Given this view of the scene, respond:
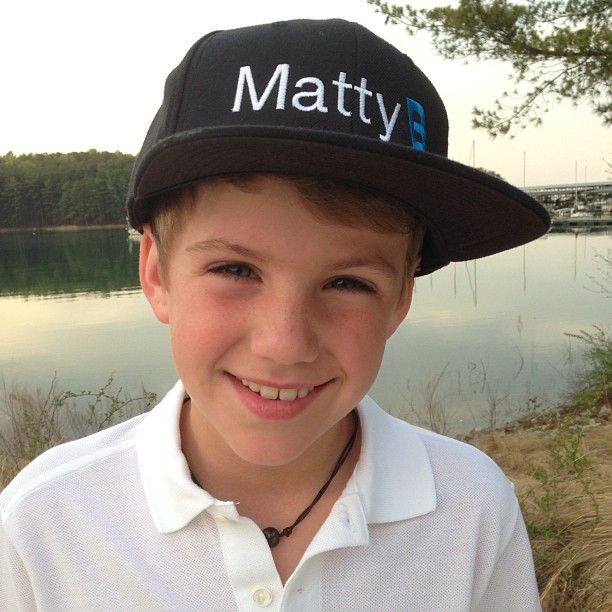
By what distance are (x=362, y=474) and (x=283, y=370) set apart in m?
0.31

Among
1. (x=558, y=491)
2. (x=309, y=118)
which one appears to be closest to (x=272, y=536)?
(x=309, y=118)

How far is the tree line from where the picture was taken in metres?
36.9

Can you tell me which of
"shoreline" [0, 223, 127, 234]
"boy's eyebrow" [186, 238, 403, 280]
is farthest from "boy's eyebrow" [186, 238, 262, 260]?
"shoreline" [0, 223, 127, 234]

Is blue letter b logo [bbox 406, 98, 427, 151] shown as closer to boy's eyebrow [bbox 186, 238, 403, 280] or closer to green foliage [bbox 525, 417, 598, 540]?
boy's eyebrow [bbox 186, 238, 403, 280]

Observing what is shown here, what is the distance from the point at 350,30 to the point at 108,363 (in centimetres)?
828

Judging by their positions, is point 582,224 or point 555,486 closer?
point 555,486

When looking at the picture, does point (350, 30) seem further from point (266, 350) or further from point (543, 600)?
point (543, 600)

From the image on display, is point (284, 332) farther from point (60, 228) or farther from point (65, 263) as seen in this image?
point (60, 228)

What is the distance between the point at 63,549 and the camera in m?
1.11

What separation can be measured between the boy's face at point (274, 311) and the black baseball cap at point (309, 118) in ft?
0.27

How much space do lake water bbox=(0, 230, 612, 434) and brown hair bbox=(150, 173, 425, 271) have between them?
4.65m

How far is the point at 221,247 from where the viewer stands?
1.04 meters

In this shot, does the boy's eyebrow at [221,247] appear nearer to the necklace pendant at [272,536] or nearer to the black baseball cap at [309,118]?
the black baseball cap at [309,118]

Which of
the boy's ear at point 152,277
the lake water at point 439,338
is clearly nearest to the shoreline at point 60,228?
the lake water at point 439,338
